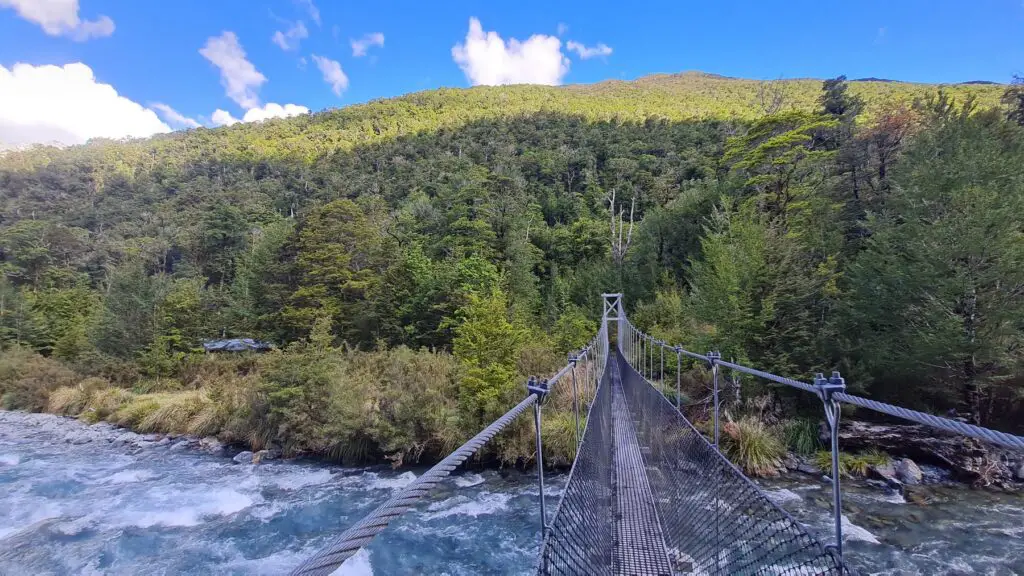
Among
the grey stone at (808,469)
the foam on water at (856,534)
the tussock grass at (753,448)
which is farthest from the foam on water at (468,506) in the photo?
the grey stone at (808,469)

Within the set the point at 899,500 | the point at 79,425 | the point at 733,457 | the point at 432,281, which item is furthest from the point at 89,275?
the point at 899,500

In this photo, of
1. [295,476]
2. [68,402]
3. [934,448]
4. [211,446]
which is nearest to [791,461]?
[934,448]

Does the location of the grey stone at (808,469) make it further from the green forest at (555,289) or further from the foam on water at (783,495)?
the foam on water at (783,495)

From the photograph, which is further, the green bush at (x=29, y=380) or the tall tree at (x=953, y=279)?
the green bush at (x=29, y=380)

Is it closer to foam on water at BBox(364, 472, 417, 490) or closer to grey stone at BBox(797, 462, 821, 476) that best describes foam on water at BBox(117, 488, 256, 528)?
foam on water at BBox(364, 472, 417, 490)

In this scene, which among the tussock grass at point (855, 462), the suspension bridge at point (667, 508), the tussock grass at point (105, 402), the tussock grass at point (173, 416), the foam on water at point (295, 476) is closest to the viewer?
the suspension bridge at point (667, 508)

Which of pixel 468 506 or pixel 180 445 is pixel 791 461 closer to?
pixel 468 506

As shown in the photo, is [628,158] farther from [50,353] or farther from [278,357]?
[50,353]
